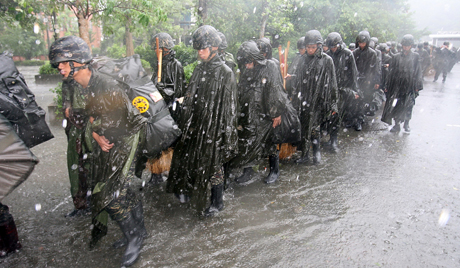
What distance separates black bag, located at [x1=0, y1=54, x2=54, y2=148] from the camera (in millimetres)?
2920

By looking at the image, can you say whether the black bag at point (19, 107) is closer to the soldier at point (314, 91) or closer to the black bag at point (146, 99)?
the black bag at point (146, 99)

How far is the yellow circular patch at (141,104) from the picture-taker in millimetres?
2936

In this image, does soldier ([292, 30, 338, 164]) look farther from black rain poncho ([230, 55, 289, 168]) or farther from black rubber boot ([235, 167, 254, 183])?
black rubber boot ([235, 167, 254, 183])

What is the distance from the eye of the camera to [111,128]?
8.98 feet

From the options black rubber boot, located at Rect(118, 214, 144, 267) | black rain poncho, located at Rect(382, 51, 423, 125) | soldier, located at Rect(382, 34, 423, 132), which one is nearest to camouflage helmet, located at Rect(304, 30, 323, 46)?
soldier, located at Rect(382, 34, 423, 132)

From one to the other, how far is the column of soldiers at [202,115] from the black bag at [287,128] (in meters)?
0.13

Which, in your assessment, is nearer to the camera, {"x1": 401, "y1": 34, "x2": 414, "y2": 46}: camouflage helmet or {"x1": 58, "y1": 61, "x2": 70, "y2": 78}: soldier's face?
{"x1": 58, "y1": 61, "x2": 70, "y2": 78}: soldier's face

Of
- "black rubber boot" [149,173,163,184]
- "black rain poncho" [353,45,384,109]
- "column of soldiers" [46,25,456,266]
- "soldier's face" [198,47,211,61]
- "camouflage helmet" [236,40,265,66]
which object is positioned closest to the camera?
"column of soldiers" [46,25,456,266]

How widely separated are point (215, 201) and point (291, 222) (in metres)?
0.91

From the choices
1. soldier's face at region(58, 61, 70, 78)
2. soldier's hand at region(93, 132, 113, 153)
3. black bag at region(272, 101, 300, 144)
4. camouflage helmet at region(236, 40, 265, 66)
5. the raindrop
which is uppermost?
camouflage helmet at region(236, 40, 265, 66)

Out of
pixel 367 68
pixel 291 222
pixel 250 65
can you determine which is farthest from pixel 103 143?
pixel 367 68

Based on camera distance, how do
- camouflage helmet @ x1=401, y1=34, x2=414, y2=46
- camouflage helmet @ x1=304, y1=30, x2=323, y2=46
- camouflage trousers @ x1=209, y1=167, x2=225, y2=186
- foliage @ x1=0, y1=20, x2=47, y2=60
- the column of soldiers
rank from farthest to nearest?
1. foliage @ x1=0, y1=20, x2=47, y2=60
2. camouflage helmet @ x1=401, y1=34, x2=414, y2=46
3. camouflage helmet @ x1=304, y1=30, x2=323, y2=46
4. camouflage trousers @ x1=209, y1=167, x2=225, y2=186
5. the column of soldiers

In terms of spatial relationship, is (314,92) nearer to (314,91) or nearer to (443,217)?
(314,91)

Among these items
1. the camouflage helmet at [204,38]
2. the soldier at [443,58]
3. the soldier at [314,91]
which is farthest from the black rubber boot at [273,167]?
A: the soldier at [443,58]
